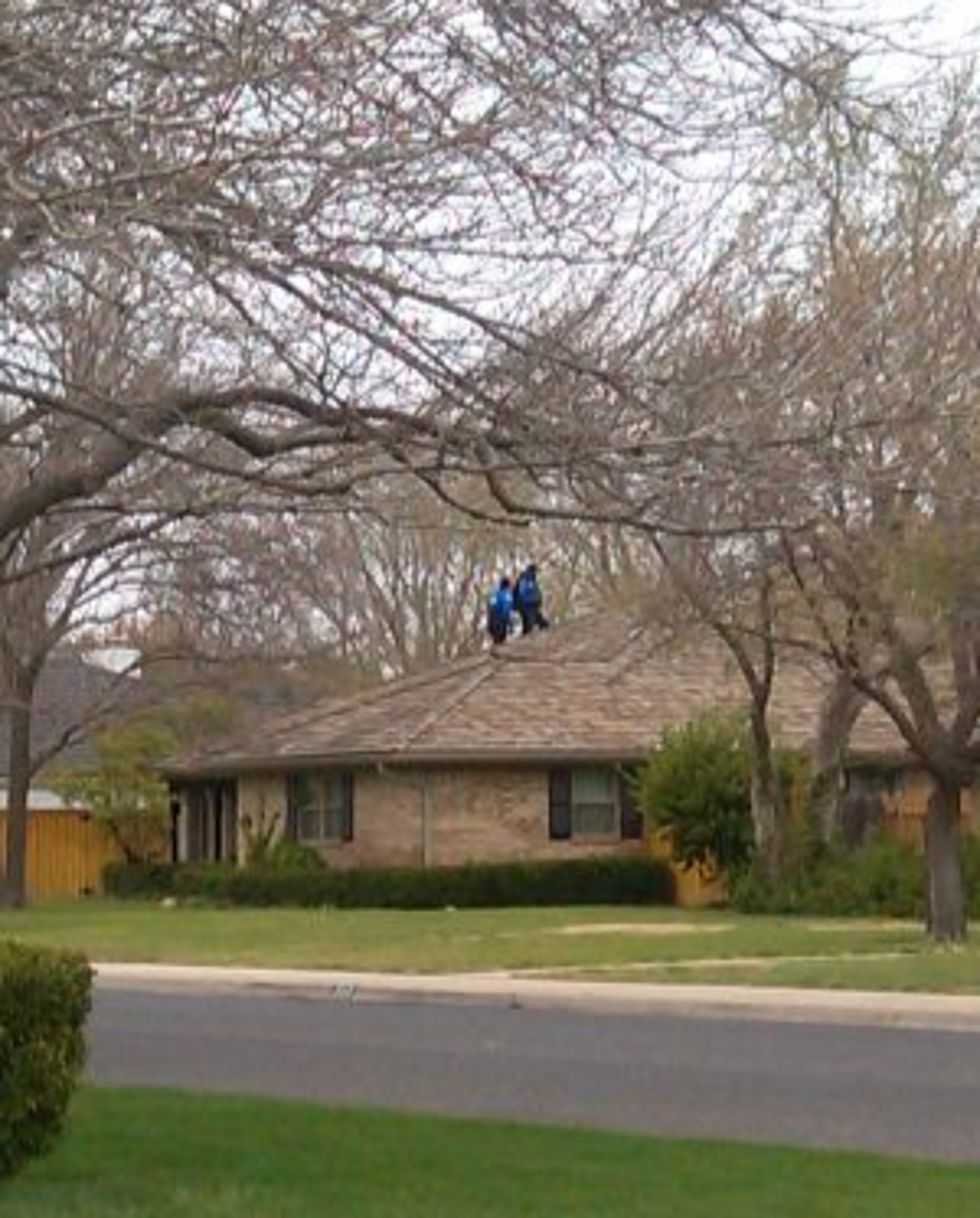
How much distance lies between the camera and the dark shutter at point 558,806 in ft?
155

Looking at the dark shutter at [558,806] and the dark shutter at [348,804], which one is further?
the dark shutter at [348,804]

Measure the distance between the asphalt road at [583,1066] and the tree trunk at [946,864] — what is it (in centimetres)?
685

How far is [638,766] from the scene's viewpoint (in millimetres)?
46594

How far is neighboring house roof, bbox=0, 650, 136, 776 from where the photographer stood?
5266 cm

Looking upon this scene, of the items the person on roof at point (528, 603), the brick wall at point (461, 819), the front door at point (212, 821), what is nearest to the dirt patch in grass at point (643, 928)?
the person on roof at point (528, 603)

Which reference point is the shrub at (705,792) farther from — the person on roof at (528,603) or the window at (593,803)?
the window at (593,803)

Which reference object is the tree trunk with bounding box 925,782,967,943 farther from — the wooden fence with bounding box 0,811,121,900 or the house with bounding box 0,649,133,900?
the wooden fence with bounding box 0,811,121,900

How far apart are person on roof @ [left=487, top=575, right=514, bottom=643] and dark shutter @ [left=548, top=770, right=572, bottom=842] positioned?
2.56 m

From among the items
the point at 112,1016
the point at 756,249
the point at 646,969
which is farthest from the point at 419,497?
the point at 646,969

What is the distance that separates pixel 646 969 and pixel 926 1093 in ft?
38.3

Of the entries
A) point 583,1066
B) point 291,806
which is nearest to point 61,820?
point 291,806

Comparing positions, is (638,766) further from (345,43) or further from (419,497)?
(345,43)

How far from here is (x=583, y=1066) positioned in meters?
20.2

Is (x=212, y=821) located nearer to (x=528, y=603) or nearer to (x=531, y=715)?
(x=531, y=715)
